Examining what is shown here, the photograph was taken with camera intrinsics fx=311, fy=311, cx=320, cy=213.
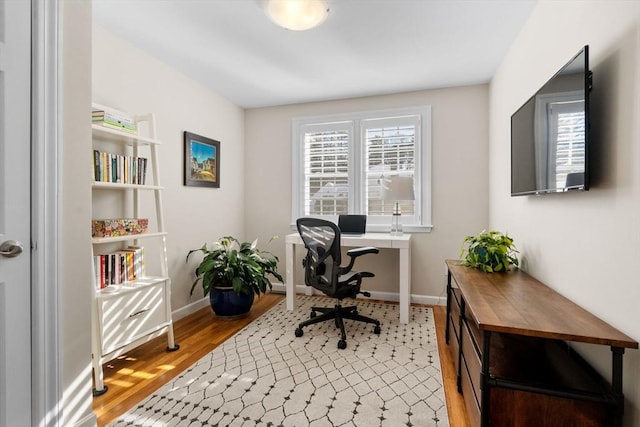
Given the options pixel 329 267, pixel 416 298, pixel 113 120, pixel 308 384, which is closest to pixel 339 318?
pixel 329 267

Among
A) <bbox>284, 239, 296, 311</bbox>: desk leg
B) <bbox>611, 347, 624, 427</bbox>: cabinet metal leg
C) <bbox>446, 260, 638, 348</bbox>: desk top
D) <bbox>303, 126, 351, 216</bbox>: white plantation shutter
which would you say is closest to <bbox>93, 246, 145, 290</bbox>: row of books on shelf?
<bbox>284, 239, 296, 311</bbox>: desk leg

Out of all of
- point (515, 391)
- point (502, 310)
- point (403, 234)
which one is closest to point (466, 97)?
point (403, 234)

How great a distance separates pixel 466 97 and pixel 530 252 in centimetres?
199

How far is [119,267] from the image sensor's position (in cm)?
217

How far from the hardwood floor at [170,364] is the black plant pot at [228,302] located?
0.25 feet

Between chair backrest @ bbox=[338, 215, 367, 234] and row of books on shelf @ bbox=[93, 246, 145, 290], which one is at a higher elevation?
chair backrest @ bbox=[338, 215, 367, 234]

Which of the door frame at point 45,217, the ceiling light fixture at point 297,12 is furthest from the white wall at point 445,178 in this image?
the door frame at point 45,217

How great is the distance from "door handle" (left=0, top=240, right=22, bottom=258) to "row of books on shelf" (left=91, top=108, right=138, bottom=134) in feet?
3.38

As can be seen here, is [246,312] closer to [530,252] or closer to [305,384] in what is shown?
[305,384]

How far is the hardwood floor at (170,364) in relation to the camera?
1730mm

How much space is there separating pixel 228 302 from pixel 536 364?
2.48m

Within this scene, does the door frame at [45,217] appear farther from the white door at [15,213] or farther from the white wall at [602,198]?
the white wall at [602,198]

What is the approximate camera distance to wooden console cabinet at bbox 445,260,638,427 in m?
1.07

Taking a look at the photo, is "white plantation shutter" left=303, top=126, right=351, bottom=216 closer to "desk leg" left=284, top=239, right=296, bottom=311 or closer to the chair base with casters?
"desk leg" left=284, top=239, right=296, bottom=311
